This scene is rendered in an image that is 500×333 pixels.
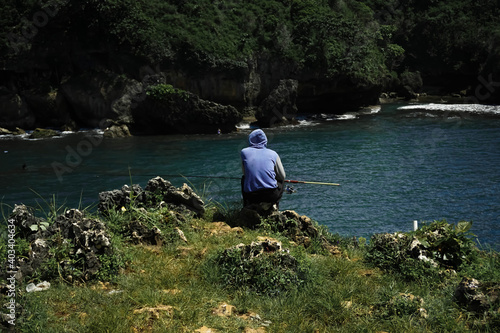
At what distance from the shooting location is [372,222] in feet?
50.1

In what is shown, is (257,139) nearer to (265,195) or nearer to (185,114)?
(265,195)

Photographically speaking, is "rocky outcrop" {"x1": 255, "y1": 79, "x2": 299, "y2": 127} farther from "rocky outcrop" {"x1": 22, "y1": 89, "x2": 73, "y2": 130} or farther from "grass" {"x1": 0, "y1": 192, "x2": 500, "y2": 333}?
"grass" {"x1": 0, "y1": 192, "x2": 500, "y2": 333}

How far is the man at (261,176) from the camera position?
8570 millimetres

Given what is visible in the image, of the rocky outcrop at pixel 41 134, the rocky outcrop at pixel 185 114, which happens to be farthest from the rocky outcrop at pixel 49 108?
the rocky outcrop at pixel 185 114

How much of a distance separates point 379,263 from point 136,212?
13.6 feet

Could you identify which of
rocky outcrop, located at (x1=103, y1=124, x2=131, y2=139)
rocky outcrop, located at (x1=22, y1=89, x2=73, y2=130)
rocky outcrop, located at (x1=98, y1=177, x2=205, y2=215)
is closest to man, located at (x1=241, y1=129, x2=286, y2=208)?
rocky outcrop, located at (x1=98, y1=177, x2=205, y2=215)

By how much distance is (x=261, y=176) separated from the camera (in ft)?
28.1

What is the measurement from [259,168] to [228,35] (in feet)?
129

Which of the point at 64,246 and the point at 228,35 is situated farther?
the point at 228,35

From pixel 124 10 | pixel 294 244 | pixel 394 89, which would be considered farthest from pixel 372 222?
pixel 394 89

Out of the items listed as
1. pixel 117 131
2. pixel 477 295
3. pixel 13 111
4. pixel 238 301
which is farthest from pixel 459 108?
pixel 238 301

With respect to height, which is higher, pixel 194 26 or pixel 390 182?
pixel 194 26

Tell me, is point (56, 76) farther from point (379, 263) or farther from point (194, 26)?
point (379, 263)

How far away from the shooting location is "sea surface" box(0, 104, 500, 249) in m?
16.3
